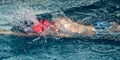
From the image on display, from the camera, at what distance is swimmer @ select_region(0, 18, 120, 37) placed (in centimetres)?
689

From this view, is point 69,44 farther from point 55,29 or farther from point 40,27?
point 40,27

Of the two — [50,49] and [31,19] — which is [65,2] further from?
[50,49]

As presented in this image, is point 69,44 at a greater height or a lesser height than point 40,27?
lesser

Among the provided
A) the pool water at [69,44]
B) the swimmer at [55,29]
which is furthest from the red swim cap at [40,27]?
the pool water at [69,44]

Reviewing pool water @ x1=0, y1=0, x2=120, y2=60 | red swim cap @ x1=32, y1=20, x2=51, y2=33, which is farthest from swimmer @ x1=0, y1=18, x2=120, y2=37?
pool water @ x1=0, y1=0, x2=120, y2=60

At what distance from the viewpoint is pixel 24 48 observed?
6445 mm

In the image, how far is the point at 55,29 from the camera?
22.9 ft

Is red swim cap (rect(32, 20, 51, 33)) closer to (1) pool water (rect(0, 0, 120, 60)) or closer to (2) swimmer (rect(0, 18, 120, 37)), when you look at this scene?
(2) swimmer (rect(0, 18, 120, 37))

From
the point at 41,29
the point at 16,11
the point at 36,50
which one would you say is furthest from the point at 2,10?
the point at 36,50

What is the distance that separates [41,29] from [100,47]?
1398 millimetres

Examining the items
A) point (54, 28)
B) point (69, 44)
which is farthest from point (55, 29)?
point (69, 44)

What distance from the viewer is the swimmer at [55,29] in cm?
689

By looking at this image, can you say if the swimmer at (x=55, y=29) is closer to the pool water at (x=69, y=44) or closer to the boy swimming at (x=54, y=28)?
the boy swimming at (x=54, y=28)

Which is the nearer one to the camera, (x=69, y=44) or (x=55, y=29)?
(x=69, y=44)
